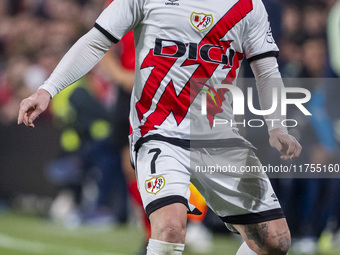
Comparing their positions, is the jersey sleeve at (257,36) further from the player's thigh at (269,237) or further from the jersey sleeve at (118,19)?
the player's thigh at (269,237)

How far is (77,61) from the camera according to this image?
3.87 m

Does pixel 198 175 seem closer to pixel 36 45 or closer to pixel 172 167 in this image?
pixel 172 167

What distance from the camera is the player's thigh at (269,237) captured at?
4004 mm

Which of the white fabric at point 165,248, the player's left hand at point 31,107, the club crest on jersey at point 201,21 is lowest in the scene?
the white fabric at point 165,248

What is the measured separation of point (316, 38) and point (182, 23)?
3.86 meters

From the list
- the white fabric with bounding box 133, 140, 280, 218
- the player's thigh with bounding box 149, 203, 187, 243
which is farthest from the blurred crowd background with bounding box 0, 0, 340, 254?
the player's thigh with bounding box 149, 203, 187, 243

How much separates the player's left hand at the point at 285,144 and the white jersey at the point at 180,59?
0.83ft

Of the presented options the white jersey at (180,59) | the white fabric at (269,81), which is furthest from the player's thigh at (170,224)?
the white fabric at (269,81)

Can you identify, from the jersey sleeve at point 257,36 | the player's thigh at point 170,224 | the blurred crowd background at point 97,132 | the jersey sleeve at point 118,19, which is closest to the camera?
the player's thigh at point 170,224

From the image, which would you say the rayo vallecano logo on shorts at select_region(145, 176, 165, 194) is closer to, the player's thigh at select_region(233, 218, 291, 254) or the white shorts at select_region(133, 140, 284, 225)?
the white shorts at select_region(133, 140, 284, 225)

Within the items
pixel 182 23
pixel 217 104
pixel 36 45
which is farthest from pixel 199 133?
pixel 36 45

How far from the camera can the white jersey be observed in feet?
13.0

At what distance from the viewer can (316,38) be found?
754cm

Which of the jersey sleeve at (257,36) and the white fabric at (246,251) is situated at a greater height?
the jersey sleeve at (257,36)
